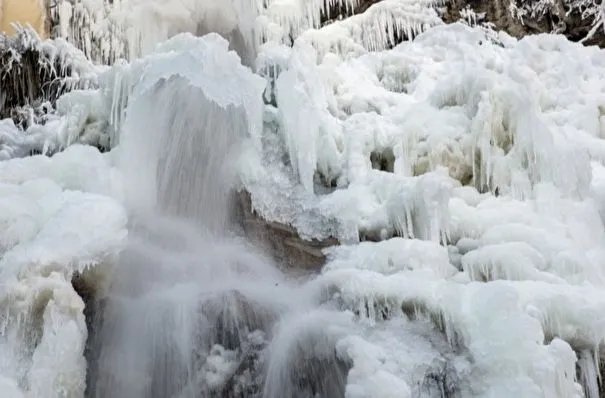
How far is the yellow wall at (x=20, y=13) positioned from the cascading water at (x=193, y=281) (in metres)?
4.25

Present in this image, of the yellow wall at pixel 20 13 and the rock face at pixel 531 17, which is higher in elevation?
the rock face at pixel 531 17

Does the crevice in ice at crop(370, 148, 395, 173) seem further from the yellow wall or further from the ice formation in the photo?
the yellow wall

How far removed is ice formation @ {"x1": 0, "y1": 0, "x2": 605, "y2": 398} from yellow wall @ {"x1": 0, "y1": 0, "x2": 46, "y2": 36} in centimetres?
362

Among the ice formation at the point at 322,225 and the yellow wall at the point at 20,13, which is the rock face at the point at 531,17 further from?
the yellow wall at the point at 20,13

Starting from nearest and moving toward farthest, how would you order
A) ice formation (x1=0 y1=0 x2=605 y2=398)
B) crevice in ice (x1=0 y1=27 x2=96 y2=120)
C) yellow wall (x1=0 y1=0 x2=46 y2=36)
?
ice formation (x1=0 y1=0 x2=605 y2=398) < crevice in ice (x1=0 y1=27 x2=96 y2=120) < yellow wall (x1=0 y1=0 x2=46 y2=36)

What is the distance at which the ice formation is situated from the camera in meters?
3.62

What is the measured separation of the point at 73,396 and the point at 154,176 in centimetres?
226

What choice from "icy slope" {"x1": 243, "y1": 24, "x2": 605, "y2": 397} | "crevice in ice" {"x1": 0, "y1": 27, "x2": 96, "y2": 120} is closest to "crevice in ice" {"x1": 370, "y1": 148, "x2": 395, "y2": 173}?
"icy slope" {"x1": 243, "y1": 24, "x2": 605, "y2": 397}

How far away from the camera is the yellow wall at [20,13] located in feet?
29.7

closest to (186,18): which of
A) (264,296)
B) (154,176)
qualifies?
(154,176)

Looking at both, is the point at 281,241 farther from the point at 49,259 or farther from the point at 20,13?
the point at 20,13

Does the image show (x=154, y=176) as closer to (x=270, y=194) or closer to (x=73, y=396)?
(x=270, y=194)

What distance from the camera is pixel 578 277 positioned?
425cm

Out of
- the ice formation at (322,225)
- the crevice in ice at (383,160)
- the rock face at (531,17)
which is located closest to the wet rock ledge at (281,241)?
the ice formation at (322,225)
